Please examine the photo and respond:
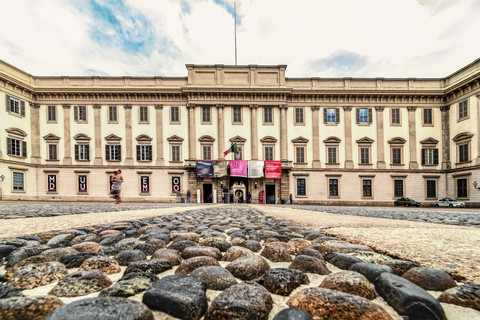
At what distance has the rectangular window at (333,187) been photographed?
23.2m

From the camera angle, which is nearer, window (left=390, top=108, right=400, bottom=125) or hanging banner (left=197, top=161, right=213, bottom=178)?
hanging banner (left=197, top=161, right=213, bottom=178)

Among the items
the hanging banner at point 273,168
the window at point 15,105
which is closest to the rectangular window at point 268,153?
the hanging banner at point 273,168

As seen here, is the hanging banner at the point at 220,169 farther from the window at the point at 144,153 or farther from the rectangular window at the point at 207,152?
the window at the point at 144,153

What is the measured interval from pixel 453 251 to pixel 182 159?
22.7m

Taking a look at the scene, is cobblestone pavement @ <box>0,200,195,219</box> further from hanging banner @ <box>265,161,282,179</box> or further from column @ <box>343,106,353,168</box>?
column @ <box>343,106,353,168</box>

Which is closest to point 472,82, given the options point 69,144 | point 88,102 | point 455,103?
point 455,103

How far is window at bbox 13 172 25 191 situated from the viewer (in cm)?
2098

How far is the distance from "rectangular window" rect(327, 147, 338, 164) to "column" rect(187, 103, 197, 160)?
12669 mm

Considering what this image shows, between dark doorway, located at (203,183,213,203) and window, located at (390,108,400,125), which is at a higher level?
window, located at (390,108,400,125)

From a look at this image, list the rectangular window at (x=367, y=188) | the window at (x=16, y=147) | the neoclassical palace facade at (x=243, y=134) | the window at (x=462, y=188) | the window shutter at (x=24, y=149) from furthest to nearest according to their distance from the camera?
the rectangular window at (x=367, y=188) → the neoclassical palace facade at (x=243, y=134) → the window shutter at (x=24, y=149) → the window at (x=462, y=188) → the window at (x=16, y=147)

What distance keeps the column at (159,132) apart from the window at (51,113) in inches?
372

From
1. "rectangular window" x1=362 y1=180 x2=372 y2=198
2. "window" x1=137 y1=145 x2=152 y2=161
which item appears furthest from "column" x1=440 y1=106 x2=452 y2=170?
"window" x1=137 y1=145 x2=152 y2=161

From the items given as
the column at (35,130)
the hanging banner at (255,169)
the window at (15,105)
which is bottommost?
the hanging banner at (255,169)

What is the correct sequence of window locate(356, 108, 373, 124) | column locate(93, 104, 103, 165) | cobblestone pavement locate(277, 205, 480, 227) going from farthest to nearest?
window locate(356, 108, 373, 124), column locate(93, 104, 103, 165), cobblestone pavement locate(277, 205, 480, 227)
